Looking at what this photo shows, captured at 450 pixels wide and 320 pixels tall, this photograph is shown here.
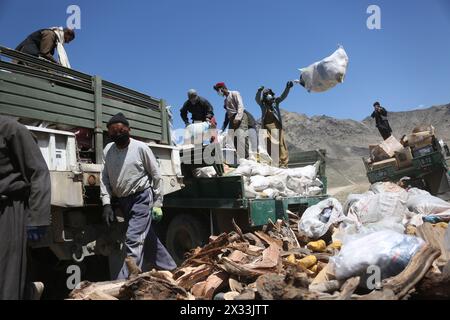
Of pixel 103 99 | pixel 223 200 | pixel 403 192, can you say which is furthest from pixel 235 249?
pixel 403 192

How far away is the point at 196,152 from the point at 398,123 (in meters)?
42.5

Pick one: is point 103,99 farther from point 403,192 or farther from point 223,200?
point 403,192

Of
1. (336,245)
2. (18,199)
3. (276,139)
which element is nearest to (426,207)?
(336,245)

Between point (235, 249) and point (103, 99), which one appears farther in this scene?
point (103, 99)

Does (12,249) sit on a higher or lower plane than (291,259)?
higher

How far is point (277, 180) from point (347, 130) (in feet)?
123

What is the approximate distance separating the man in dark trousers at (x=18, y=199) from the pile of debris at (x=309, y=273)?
0.50 metres

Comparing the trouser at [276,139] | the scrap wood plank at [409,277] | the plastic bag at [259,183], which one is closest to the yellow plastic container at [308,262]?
the scrap wood plank at [409,277]

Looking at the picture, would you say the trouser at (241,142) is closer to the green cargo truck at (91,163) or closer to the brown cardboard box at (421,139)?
the green cargo truck at (91,163)

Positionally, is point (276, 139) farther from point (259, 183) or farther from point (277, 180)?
point (259, 183)

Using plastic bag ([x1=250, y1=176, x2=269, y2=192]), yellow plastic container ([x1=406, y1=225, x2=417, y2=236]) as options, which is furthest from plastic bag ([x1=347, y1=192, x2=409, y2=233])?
plastic bag ([x1=250, y1=176, x2=269, y2=192])

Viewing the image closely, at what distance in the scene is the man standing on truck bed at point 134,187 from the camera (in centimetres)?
351

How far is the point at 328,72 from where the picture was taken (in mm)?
5859
